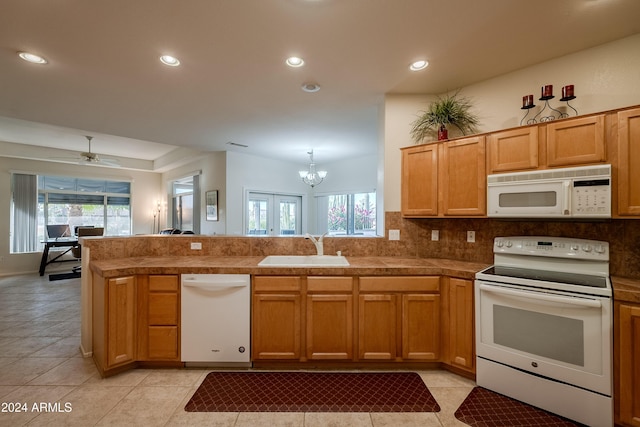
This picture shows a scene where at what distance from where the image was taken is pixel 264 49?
2242mm

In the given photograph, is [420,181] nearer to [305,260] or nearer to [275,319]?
[305,260]

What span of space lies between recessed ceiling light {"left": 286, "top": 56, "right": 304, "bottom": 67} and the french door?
3989 millimetres

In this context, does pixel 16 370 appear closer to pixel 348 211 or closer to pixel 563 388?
pixel 563 388

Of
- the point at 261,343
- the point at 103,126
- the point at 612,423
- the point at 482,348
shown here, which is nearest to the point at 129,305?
the point at 261,343

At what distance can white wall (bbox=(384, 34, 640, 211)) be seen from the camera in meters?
2.11

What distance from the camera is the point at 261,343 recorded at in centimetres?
241

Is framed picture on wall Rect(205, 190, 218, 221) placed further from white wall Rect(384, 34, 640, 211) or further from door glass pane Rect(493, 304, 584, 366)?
door glass pane Rect(493, 304, 584, 366)

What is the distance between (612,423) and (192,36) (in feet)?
12.7

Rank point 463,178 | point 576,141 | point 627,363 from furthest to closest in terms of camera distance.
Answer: point 463,178, point 576,141, point 627,363

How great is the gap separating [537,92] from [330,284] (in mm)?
2551

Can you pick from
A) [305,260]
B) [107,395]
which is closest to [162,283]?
[107,395]

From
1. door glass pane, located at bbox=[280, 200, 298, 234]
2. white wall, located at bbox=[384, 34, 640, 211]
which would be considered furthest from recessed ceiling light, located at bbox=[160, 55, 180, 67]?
door glass pane, located at bbox=[280, 200, 298, 234]

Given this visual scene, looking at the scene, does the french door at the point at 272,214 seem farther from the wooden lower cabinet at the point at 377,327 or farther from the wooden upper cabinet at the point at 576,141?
the wooden upper cabinet at the point at 576,141

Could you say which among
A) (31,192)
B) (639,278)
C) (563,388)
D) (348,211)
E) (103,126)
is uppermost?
(103,126)
